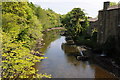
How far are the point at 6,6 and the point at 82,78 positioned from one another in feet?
34.8

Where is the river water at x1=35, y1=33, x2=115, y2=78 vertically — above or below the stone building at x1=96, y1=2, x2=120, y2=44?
below

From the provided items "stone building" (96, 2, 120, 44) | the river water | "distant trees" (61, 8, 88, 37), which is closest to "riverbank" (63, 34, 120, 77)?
the river water

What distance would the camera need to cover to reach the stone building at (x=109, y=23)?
644 inches

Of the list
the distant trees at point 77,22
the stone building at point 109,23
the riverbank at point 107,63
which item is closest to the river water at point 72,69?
the riverbank at point 107,63

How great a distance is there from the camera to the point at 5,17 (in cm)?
1085

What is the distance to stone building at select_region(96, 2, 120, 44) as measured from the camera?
53.7 ft

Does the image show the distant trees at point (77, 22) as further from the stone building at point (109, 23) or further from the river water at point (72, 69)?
the river water at point (72, 69)

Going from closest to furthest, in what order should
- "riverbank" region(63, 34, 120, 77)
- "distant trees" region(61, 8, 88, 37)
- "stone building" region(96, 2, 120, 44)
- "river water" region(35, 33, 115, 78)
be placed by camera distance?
"river water" region(35, 33, 115, 78), "riverbank" region(63, 34, 120, 77), "stone building" region(96, 2, 120, 44), "distant trees" region(61, 8, 88, 37)

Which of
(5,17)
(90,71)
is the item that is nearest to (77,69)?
(90,71)

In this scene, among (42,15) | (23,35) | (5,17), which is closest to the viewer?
(5,17)

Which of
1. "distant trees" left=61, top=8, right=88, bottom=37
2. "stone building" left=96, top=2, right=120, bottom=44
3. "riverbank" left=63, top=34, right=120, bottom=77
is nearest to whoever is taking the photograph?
"riverbank" left=63, top=34, right=120, bottom=77

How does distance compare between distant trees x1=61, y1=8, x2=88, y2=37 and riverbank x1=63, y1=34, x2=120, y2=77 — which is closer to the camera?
riverbank x1=63, y1=34, x2=120, y2=77

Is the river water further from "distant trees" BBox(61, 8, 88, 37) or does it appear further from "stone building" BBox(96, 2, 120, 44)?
"distant trees" BBox(61, 8, 88, 37)

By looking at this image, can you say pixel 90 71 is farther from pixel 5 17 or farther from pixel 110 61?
pixel 5 17
